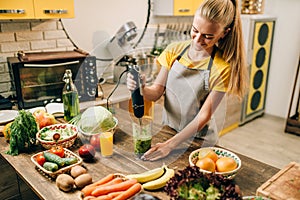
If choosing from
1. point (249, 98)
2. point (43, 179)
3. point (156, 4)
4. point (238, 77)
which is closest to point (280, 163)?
point (249, 98)

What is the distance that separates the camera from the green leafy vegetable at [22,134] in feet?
4.43

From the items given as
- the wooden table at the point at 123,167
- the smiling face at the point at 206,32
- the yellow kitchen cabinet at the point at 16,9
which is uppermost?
the yellow kitchen cabinet at the point at 16,9

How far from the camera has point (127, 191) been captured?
1009 mm

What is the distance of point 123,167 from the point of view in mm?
1212

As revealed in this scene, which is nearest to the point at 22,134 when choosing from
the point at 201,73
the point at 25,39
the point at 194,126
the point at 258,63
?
the point at 194,126

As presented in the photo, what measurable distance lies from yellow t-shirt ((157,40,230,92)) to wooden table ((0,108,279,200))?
309mm

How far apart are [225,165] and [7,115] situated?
1372 millimetres

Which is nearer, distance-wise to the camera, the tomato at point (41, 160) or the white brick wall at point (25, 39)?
the tomato at point (41, 160)

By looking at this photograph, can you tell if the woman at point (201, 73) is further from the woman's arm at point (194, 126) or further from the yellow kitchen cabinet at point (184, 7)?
the yellow kitchen cabinet at point (184, 7)

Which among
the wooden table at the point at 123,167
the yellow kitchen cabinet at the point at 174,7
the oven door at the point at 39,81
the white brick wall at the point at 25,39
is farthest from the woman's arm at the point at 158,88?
the yellow kitchen cabinet at the point at 174,7

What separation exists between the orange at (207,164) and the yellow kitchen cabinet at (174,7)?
206 centimetres

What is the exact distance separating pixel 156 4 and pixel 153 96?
1.64 metres

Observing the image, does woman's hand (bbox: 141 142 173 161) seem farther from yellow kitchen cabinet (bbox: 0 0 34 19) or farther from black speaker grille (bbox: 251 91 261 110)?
black speaker grille (bbox: 251 91 261 110)

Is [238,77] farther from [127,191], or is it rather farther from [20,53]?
[20,53]
